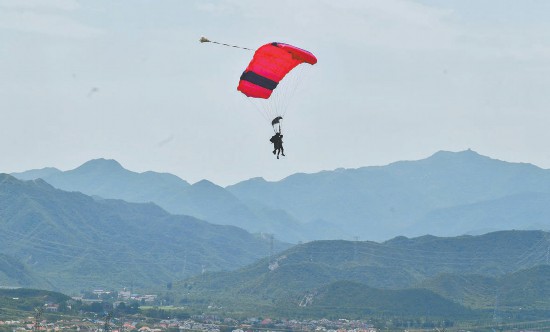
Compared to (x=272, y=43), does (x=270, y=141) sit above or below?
below

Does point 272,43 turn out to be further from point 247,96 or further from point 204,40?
point 204,40

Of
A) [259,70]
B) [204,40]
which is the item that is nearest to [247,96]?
[259,70]

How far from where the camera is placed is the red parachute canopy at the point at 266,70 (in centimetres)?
11319

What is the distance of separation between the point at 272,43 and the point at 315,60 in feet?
16.7

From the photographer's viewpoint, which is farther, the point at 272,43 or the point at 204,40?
the point at 272,43

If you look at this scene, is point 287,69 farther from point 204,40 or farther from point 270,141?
point 204,40

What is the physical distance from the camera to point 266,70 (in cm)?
11469

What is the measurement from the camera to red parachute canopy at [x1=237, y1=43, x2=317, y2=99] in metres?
113

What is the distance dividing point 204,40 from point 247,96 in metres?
17.6

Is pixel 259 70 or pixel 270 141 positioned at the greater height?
pixel 259 70

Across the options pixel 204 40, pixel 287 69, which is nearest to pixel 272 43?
pixel 287 69

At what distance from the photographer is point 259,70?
377 feet

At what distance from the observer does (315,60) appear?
111 metres

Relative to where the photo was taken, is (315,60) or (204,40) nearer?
(204,40)
